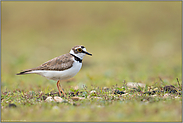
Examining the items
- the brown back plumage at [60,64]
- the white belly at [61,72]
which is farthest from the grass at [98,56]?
the brown back plumage at [60,64]

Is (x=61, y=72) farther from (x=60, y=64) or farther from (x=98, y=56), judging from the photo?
(x=98, y=56)

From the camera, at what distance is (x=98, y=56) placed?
12.6m

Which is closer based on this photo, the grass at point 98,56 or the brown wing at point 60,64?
the grass at point 98,56

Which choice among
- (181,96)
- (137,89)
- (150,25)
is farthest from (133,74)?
(150,25)

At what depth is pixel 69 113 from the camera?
4.51 m

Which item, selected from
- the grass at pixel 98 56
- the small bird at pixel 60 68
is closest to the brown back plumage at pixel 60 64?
the small bird at pixel 60 68

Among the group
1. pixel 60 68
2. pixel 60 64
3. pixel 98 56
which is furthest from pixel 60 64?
pixel 98 56

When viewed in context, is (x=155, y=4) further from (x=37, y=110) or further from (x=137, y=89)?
(x=37, y=110)

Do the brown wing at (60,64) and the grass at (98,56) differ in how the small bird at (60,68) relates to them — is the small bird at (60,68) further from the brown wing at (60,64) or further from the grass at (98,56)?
the grass at (98,56)

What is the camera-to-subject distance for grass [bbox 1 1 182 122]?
4680 mm

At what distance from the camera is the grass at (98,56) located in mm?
4680

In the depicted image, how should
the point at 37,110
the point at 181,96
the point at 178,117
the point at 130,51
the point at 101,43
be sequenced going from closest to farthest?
the point at 178,117 → the point at 37,110 → the point at 181,96 → the point at 130,51 → the point at 101,43

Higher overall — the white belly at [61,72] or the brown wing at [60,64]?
the brown wing at [60,64]

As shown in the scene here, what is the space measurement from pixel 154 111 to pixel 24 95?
3.20 m
